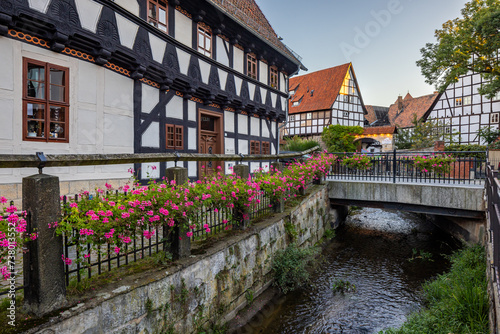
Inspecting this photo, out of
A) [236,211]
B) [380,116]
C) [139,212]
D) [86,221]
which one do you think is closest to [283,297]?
[236,211]

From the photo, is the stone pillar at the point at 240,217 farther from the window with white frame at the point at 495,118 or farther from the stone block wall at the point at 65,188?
the window with white frame at the point at 495,118

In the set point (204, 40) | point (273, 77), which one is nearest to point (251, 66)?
point (273, 77)

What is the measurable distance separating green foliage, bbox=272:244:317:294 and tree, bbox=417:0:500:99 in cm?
1775

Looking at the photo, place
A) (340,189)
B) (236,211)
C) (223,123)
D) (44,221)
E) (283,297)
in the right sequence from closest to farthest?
(44,221)
(236,211)
(283,297)
(340,189)
(223,123)

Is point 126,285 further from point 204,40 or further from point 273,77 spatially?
point 273,77

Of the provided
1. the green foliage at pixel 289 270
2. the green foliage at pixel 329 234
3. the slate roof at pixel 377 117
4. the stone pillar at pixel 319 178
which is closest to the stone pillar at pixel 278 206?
the green foliage at pixel 289 270

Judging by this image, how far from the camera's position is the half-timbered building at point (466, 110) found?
2638 cm

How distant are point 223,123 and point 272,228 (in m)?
6.90

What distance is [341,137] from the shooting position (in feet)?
90.5

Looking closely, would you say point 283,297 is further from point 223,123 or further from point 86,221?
point 223,123

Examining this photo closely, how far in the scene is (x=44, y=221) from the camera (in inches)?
96.7

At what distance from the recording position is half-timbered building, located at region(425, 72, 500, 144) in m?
26.4

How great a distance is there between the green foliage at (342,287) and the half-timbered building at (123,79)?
431cm

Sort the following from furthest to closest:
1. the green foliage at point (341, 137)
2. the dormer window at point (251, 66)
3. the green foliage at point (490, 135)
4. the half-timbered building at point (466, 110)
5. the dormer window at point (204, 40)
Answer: the green foliage at point (341, 137) < the half-timbered building at point (466, 110) < the green foliage at point (490, 135) < the dormer window at point (251, 66) < the dormer window at point (204, 40)
